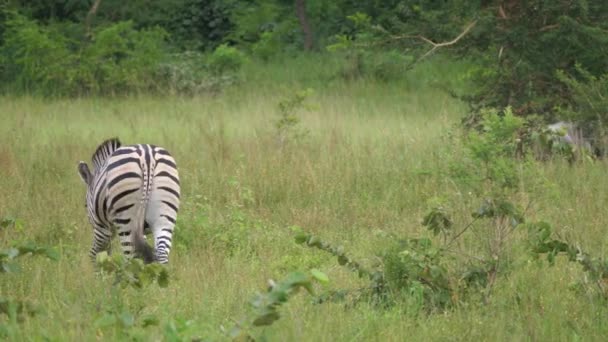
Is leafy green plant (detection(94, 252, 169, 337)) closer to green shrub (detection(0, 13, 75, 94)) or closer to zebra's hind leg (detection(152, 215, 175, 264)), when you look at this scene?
zebra's hind leg (detection(152, 215, 175, 264))

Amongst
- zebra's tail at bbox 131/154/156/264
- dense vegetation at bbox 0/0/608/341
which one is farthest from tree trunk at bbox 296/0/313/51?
zebra's tail at bbox 131/154/156/264

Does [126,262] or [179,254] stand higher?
[126,262]

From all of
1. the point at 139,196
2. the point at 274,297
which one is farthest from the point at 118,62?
the point at 274,297

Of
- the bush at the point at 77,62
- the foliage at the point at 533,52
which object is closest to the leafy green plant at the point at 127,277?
the foliage at the point at 533,52

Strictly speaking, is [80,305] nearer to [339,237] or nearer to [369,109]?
[339,237]

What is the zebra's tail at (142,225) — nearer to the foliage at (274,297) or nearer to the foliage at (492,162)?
the foliage at (492,162)

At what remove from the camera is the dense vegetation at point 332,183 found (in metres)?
5.18

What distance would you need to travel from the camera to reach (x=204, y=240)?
26.8 feet

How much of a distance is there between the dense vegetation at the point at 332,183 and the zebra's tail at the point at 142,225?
0.24 metres

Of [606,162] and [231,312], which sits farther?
[606,162]

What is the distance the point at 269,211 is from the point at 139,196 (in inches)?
97.8

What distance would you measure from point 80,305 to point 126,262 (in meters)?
0.29

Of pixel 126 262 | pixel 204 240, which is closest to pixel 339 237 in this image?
pixel 204 240

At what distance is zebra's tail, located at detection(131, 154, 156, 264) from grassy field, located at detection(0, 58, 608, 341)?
0.65 feet
